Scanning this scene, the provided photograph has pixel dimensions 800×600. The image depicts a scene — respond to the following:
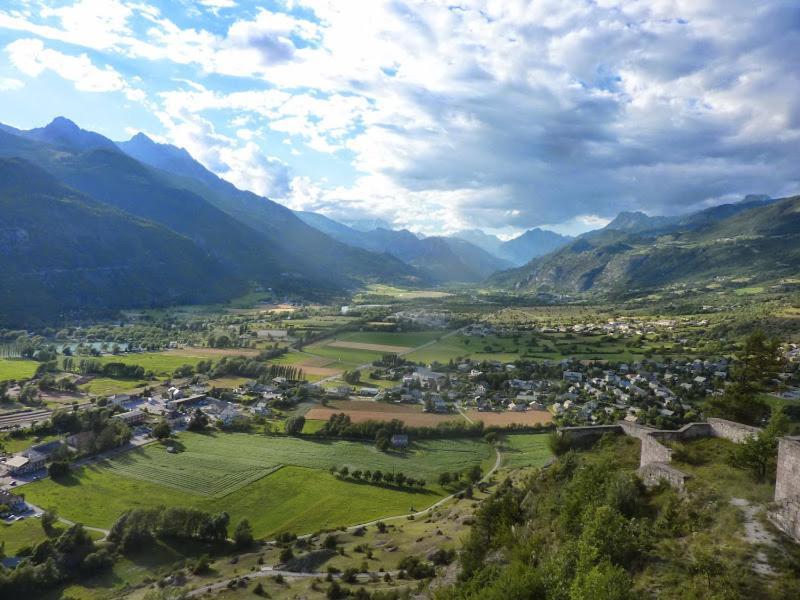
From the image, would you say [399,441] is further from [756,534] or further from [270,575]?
[756,534]

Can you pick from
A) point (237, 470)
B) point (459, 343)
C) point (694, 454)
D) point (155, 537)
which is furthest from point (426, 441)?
point (459, 343)

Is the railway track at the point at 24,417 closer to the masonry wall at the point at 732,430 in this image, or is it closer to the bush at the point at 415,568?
the bush at the point at 415,568

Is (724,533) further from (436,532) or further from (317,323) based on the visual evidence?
(317,323)

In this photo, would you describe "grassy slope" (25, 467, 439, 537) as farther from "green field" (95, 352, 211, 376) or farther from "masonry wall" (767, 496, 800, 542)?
"green field" (95, 352, 211, 376)

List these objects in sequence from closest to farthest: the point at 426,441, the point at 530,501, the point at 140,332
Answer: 1. the point at 530,501
2. the point at 426,441
3. the point at 140,332

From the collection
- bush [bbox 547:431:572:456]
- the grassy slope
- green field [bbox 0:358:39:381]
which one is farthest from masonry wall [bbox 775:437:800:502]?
green field [bbox 0:358:39:381]
